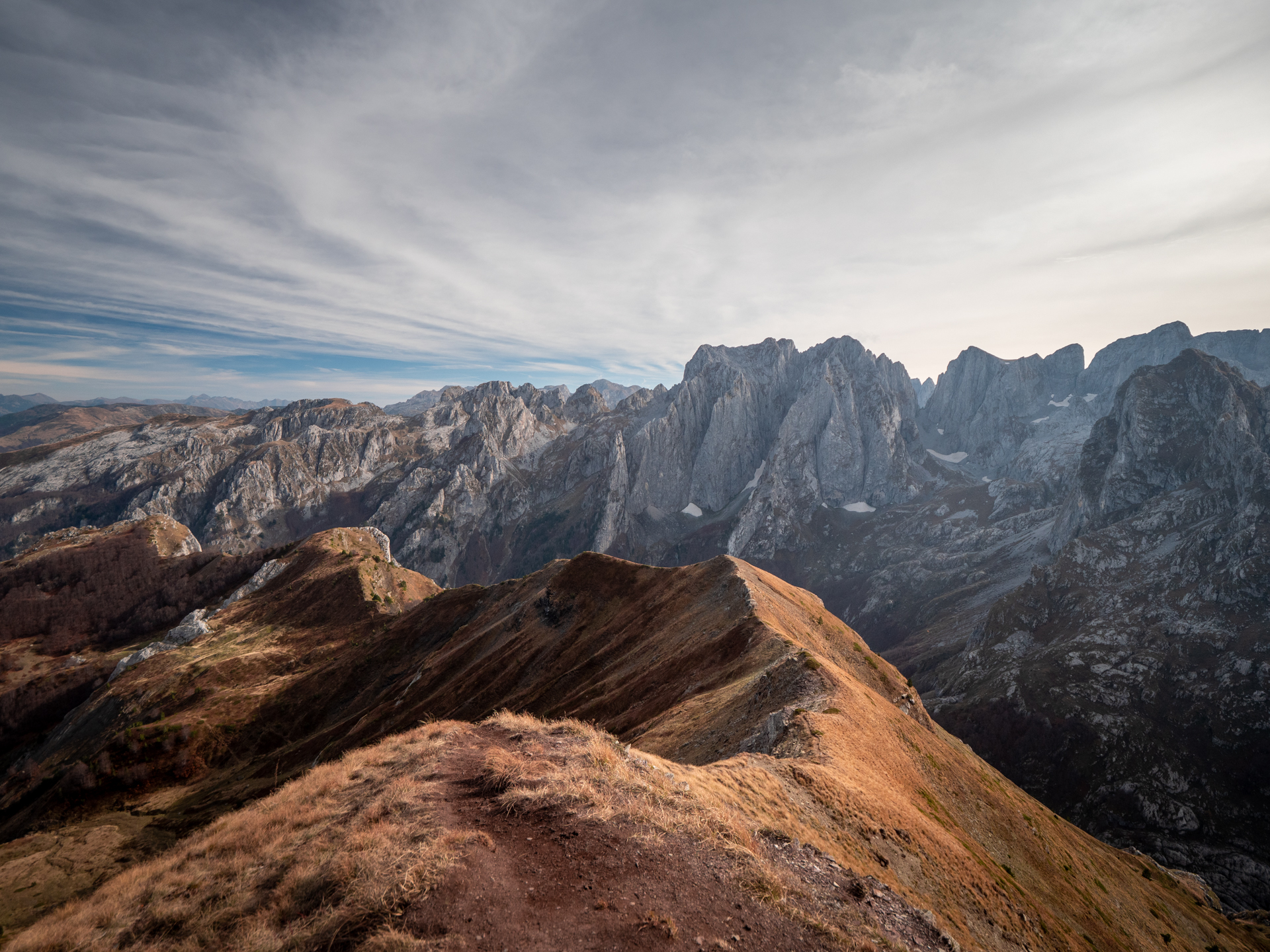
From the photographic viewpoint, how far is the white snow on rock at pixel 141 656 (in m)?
104

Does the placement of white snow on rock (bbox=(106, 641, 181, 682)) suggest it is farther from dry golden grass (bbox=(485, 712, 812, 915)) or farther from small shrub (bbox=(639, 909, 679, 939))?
small shrub (bbox=(639, 909, 679, 939))

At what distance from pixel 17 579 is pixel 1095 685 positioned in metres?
317

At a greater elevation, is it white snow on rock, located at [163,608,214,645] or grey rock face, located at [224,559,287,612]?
grey rock face, located at [224,559,287,612]

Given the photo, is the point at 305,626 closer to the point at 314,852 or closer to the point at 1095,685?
the point at 314,852

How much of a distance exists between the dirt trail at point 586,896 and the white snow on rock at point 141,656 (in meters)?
133

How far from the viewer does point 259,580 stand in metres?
134

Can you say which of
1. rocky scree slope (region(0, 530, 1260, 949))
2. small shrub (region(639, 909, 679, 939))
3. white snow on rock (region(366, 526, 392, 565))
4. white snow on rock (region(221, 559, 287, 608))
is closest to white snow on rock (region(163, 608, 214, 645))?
rocky scree slope (region(0, 530, 1260, 949))

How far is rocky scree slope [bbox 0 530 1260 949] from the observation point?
16.1 meters

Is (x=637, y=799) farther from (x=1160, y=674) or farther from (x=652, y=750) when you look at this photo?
(x=1160, y=674)

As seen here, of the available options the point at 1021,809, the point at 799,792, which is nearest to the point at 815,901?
the point at 799,792

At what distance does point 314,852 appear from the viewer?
14453 millimetres

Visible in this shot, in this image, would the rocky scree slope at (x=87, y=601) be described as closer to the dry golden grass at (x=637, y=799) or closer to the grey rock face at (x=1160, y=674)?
the dry golden grass at (x=637, y=799)

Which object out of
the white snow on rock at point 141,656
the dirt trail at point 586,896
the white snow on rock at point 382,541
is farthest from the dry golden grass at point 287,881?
the white snow on rock at point 382,541

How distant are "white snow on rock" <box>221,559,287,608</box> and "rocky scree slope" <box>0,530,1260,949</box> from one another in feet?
87.7
